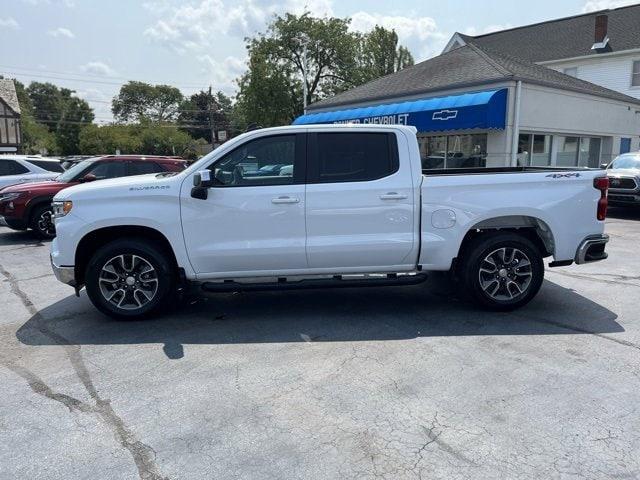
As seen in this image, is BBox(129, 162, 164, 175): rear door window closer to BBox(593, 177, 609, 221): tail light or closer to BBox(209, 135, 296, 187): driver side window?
BBox(209, 135, 296, 187): driver side window

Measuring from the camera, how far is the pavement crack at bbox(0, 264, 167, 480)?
305 cm

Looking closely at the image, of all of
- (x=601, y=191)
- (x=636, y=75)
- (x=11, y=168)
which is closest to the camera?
(x=601, y=191)

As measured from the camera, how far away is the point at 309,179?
5367 mm

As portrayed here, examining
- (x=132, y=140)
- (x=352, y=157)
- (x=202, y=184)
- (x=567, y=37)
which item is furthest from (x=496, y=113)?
(x=132, y=140)

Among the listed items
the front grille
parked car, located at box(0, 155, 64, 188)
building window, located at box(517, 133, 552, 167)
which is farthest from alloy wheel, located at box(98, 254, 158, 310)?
building window, located at box(517, 133, 552, 167)

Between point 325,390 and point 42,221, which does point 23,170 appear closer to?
point 42,221

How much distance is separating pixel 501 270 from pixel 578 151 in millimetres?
18374

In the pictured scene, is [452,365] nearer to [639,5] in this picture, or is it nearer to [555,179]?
[555,179]

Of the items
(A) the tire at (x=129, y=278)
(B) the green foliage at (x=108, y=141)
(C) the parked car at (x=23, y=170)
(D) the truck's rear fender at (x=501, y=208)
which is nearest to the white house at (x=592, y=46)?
(C) the parked car at (x=23, y=170)

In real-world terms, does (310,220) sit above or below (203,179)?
below

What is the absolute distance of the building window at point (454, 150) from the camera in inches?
739

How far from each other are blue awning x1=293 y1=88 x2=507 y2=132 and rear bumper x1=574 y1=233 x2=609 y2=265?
12.2 metres

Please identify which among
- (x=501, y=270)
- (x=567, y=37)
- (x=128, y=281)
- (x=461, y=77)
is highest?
(x=567, y=37)

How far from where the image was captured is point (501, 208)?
213 inches
